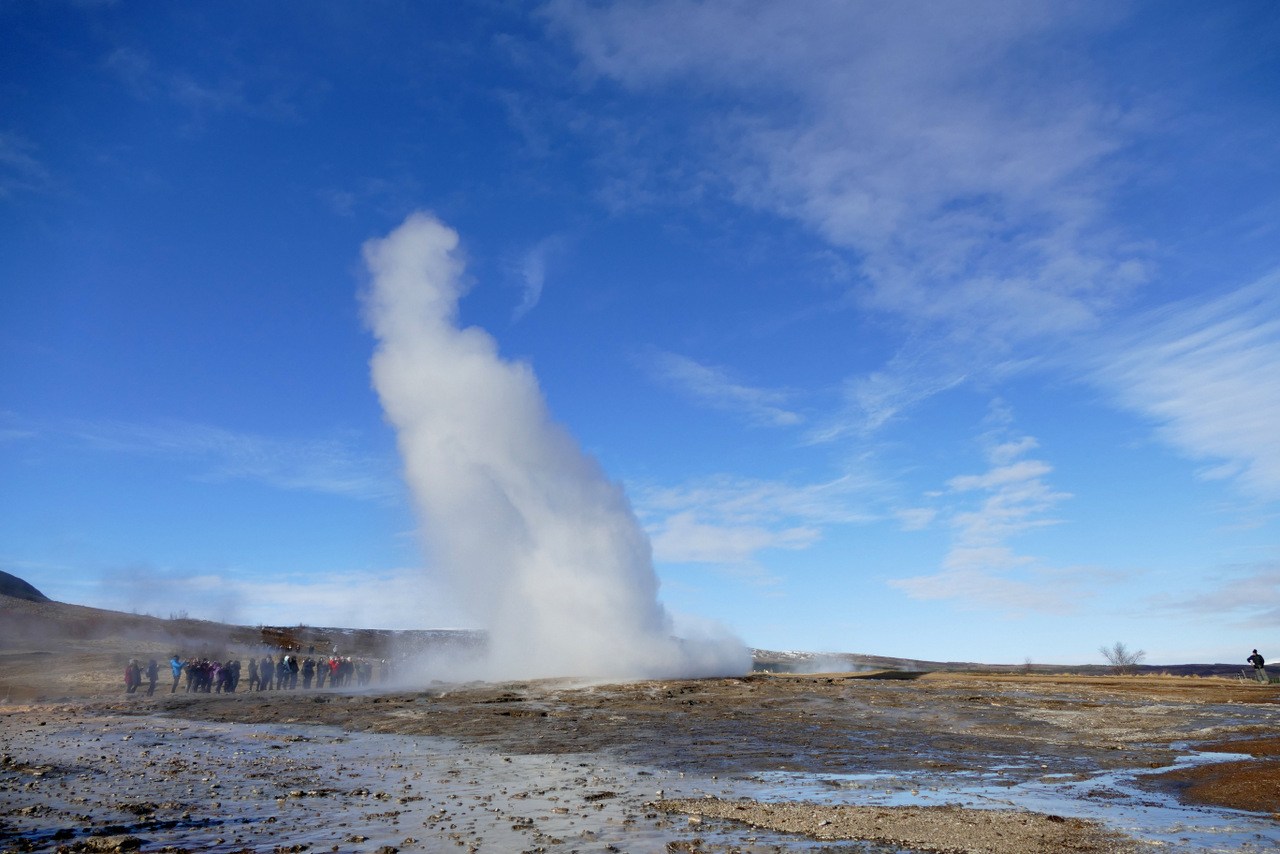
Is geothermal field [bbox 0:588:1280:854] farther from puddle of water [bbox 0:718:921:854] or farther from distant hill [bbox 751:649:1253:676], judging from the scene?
distant hill [bbox 751:649:1253:676]

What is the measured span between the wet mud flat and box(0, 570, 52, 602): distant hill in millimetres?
73824

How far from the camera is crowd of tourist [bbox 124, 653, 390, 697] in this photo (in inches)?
1407

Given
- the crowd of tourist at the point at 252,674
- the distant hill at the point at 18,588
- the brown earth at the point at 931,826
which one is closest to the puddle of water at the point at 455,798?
the brown earth at the point at 931,826

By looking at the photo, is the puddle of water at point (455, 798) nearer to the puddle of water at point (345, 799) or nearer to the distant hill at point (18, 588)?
the puddle of water at point (345, 799)

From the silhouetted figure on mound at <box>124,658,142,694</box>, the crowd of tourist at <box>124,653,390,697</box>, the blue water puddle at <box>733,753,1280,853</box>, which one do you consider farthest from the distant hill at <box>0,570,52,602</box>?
the blue water puddle at <box>733,753,1280,853</box>

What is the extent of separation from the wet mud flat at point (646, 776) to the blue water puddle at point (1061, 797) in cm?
7

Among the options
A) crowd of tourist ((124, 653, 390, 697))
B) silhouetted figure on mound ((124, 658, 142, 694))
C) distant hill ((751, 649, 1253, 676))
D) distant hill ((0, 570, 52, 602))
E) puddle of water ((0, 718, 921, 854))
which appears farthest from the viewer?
distant hill ((0, 570, 52, 602))

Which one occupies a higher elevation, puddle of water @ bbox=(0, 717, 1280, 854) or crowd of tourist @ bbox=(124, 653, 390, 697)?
puddle of water @ bbox=(0, 717, 1280, 854)

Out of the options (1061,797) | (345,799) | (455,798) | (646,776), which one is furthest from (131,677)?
(1061,797)

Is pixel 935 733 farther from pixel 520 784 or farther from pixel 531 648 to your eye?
pixel 531 648

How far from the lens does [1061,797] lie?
11148 millimetres

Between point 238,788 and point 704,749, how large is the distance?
976 cm

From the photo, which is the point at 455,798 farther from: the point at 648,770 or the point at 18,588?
the point at 18,588

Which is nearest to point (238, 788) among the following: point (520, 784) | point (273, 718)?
point (520, 784)
